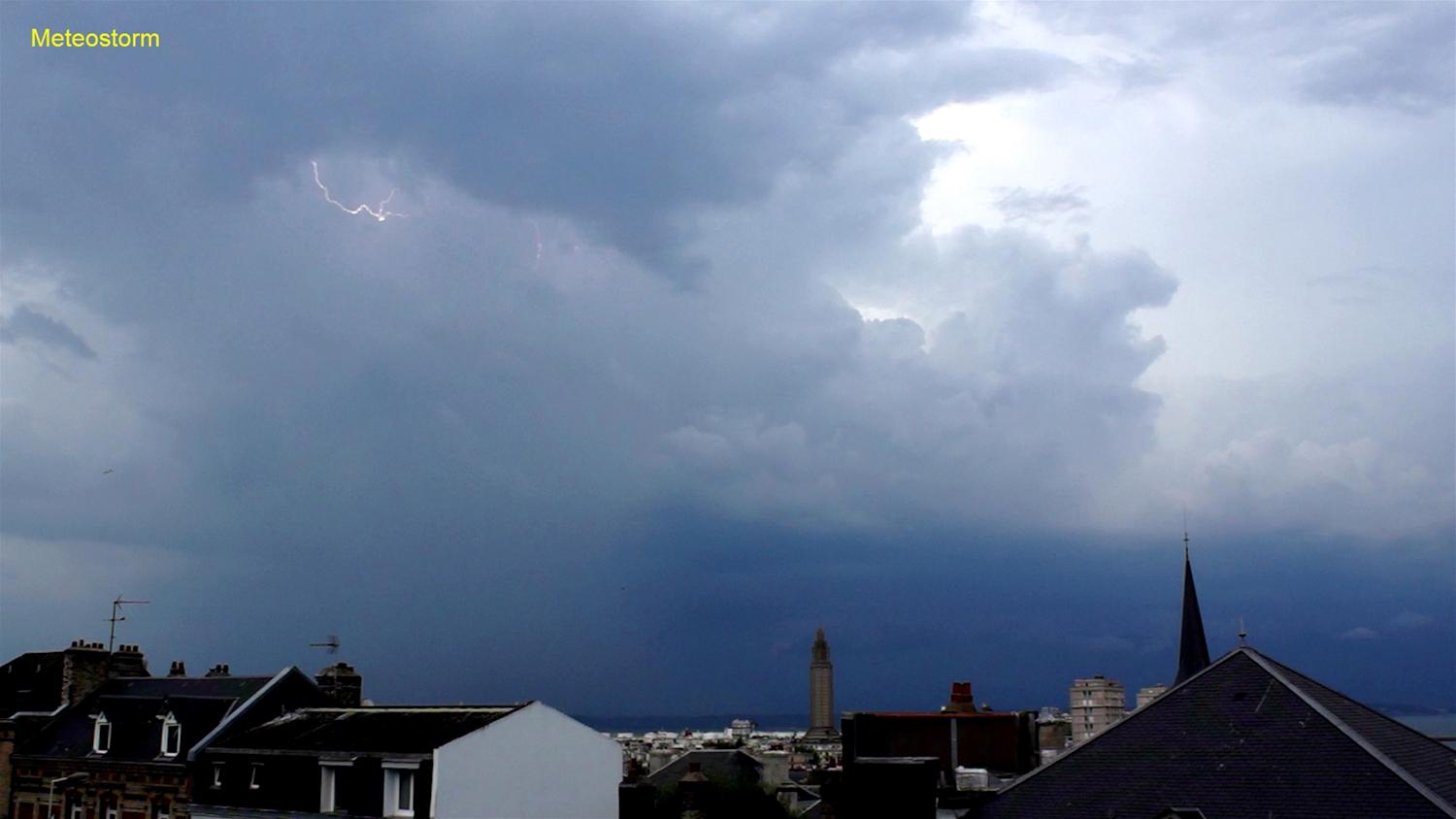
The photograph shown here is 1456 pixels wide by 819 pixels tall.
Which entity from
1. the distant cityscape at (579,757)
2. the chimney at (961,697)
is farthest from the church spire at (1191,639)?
the chimney at (961,697)

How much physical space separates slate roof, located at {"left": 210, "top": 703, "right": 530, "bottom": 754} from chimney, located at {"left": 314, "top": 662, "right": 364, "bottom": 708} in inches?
157

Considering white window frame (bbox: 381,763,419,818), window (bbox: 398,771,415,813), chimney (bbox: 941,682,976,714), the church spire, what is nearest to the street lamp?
white window frame (bbox: 381,763,419,818)

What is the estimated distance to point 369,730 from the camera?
46.3 metres

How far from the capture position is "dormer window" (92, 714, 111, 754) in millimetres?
52688

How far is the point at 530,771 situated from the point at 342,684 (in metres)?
14.4

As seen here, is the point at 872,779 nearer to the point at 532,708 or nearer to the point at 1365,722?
the point at 1365,722

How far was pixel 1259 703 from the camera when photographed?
29.9m

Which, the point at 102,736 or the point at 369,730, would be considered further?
the point at 102,736

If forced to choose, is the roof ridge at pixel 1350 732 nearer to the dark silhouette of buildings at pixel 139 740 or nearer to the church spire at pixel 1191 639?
the dark silhouette of buildings at pixel 139 740

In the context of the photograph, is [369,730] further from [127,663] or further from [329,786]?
[127,663]

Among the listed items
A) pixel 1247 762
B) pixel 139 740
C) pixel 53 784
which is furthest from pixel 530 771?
pixel 1247 762

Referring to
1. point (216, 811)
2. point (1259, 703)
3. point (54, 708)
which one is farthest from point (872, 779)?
point (54, 708)

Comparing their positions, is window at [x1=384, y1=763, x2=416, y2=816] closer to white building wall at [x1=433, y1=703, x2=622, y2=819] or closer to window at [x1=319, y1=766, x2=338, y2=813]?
white building wall at [x1=433, y1=703, x2=622, y2=819]

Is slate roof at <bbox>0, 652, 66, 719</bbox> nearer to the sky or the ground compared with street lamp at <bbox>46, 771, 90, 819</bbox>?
nearer to the sky
